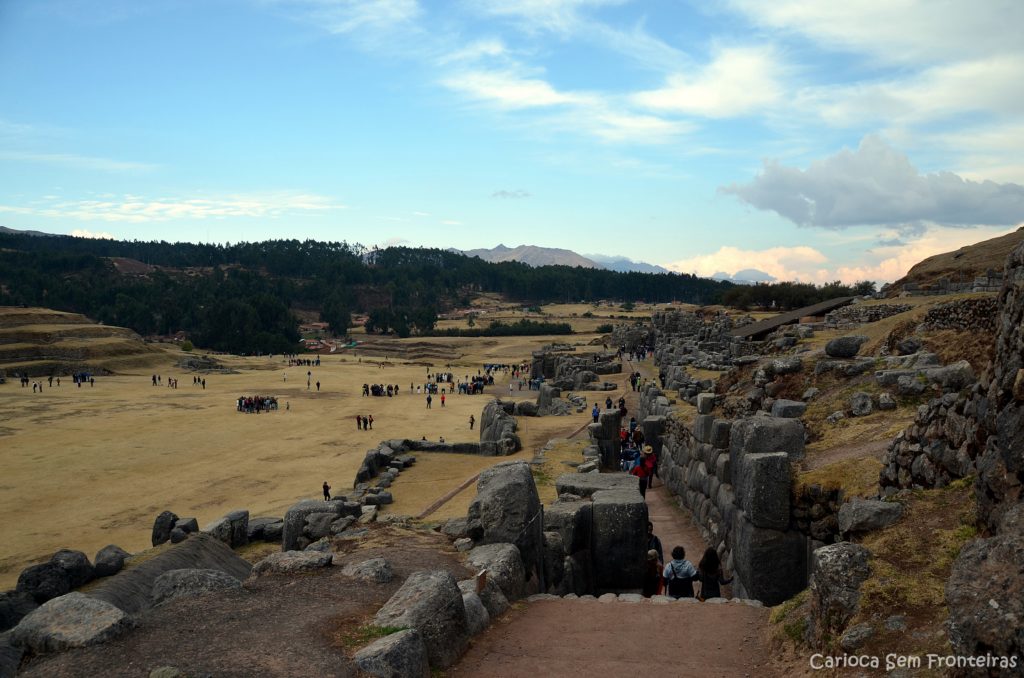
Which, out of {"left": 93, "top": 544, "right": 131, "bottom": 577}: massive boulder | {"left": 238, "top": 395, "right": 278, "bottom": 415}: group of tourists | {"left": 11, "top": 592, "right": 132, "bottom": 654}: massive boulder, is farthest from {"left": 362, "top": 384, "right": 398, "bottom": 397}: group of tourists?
Answer: {"left": 11, "top": 592, "right": 132, "bottom": 654}: massive boulder

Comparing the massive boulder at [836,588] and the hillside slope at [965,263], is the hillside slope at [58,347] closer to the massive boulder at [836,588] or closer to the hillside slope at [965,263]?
the hillside slope at [965,263]

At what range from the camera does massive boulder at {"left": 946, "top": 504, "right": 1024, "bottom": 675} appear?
4340 mm

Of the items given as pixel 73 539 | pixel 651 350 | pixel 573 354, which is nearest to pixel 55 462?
pixel 73 539

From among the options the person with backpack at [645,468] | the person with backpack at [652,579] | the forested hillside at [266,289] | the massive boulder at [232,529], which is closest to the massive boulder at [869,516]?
the person with backpack at [652,579]

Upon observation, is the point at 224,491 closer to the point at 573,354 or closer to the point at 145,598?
the point at 145,598

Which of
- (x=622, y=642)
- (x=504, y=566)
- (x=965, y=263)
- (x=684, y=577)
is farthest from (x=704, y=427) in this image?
(x=965, y=263)

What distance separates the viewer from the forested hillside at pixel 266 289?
363ft

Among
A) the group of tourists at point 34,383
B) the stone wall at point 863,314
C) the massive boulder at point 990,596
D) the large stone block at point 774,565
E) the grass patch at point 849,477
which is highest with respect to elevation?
the stone wall at point 863,314

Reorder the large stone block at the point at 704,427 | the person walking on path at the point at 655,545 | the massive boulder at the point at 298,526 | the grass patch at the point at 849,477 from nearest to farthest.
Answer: the grass patch at the point at 849,477, the person walking on path at the point at 655,545, the massive boulder at the point at 298,526, the large stone block at the point at 704,427

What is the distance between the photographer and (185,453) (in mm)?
35625

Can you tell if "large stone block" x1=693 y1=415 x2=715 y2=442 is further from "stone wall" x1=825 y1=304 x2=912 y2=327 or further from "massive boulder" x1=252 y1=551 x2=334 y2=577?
"stone wall" x1=825 y1=304 x2=912 y2=327

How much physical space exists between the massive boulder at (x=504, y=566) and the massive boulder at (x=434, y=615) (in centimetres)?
153

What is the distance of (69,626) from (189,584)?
70.9 inches

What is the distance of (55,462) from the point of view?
32719 mm
